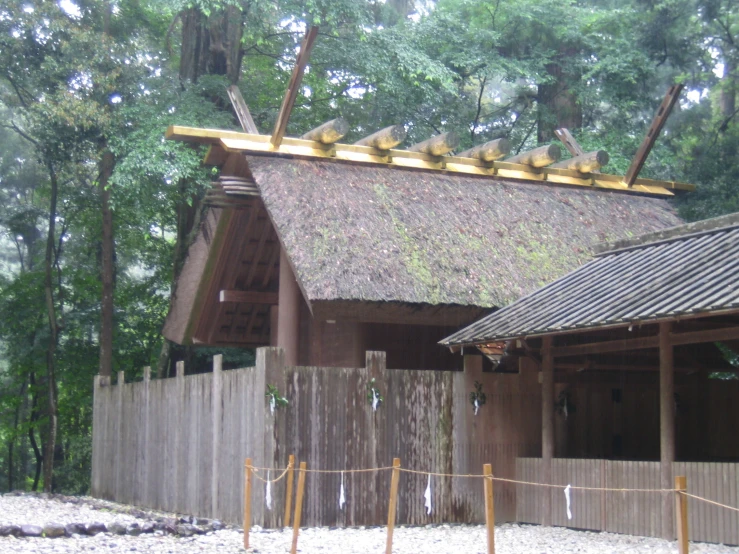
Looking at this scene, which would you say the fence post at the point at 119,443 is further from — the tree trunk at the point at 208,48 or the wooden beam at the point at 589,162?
the wooden beam at the point at 589,162

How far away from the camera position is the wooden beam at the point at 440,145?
14.8 m

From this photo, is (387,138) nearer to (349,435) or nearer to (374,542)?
(349,435)

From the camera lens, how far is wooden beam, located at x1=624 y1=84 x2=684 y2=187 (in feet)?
51.8

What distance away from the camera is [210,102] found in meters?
19.0

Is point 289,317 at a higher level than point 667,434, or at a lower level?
higher

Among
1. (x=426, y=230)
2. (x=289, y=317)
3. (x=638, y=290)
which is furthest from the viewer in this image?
(x=426, y=230)

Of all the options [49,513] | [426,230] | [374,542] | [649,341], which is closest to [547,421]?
[649,341]

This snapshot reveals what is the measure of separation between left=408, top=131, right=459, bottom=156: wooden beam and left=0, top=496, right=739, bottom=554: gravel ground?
6.27 meters

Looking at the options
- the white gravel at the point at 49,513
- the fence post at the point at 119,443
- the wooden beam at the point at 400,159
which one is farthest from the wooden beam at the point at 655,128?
the white gravel at the point at 49,513

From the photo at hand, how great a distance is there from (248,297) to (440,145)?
4.04m

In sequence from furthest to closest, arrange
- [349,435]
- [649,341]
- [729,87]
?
[729,87], [349,435], [649,341]

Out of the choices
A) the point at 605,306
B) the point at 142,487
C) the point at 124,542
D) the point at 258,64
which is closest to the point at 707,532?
the point at 605,306

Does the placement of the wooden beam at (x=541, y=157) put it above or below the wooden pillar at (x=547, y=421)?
above

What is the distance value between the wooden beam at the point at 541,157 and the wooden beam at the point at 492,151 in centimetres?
66
